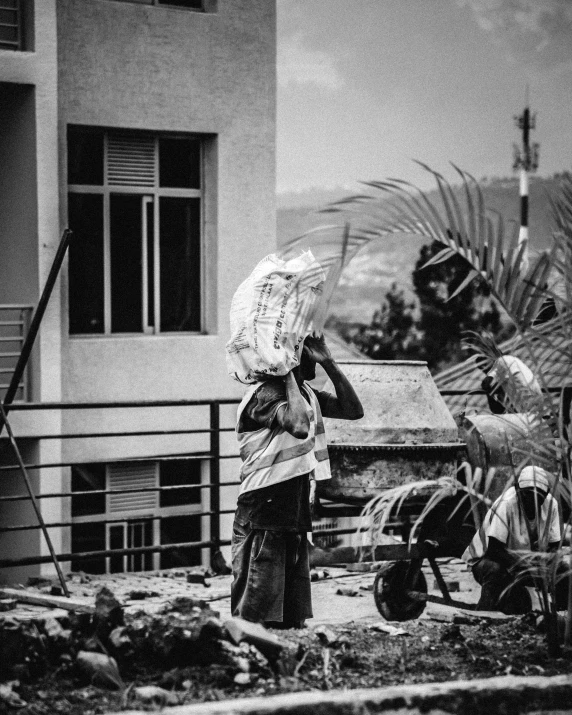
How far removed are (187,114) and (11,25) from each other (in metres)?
2.20

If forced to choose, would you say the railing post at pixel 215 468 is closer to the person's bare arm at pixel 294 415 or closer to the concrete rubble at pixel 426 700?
the person's bare arm at pixel 294 415

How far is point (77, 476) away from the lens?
13766 mm

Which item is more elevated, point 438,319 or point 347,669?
point 438,319

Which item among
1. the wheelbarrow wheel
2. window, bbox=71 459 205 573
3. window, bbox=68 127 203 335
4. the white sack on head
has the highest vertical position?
window, bbox=68 127 203 335

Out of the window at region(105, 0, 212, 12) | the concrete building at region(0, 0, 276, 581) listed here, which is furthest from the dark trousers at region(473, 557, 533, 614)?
the window at region(105, 0, 212, 12)

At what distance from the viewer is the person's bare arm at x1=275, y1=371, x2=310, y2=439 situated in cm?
519

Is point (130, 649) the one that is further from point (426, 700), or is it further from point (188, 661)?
point (426, 700)

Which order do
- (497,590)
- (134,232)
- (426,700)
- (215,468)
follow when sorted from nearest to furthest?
(426,700) → (497,590) → (215,468) → (134,232)

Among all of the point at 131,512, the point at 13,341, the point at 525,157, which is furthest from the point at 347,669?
the point at 525,157

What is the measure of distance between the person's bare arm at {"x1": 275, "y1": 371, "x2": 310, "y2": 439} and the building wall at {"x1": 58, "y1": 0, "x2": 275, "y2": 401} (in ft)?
27.3

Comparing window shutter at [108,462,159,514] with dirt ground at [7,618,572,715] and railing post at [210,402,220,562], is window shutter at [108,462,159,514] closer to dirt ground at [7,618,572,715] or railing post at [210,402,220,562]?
railing post at [210,402,220,562]

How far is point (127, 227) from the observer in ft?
44.9

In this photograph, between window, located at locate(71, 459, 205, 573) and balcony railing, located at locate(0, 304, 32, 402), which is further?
window, located at locate(71, 459, 205, 573)

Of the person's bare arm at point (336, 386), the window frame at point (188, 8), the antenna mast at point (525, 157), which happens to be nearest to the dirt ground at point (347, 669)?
the person's bare arm at point (336, 386)
